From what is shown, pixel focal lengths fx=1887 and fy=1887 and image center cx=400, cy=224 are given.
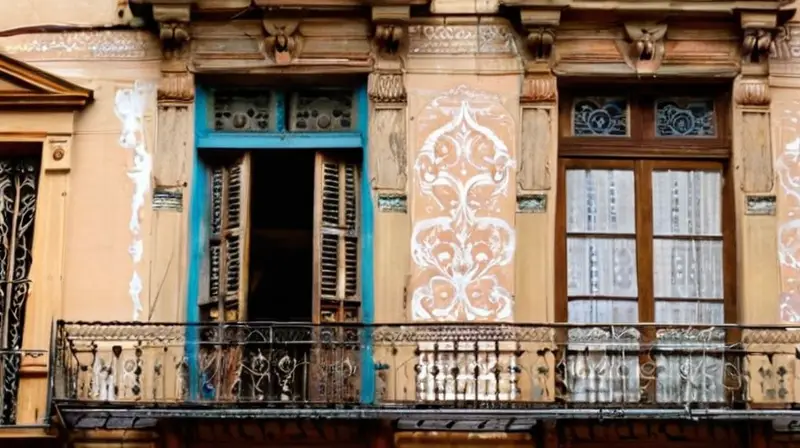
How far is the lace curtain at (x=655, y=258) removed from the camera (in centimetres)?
1553

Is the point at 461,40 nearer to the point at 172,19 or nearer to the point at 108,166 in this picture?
the point at 172,19

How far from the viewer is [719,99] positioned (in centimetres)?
1647

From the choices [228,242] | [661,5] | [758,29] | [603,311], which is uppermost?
[661,5]

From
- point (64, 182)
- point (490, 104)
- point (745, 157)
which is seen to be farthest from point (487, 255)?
point (64, 182)

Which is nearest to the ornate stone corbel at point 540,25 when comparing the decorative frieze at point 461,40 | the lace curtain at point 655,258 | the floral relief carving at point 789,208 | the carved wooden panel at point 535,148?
the decorative frieze at point 461,40

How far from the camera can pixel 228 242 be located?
16.2 metres

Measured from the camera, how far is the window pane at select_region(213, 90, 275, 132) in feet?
54.0

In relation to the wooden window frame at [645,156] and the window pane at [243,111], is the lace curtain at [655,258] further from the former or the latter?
the window pane at [243,111]

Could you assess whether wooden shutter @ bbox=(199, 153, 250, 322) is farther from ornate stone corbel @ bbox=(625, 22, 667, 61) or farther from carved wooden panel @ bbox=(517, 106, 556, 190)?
ornate stone corbel @ bbox=(625, 22, 667, 61)

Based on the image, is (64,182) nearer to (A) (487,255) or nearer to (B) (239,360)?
(B) (239,360)

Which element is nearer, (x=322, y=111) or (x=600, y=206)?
(x=600, y=206)

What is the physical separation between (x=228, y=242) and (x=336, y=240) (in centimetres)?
93

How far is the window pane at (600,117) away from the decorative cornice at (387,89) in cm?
155

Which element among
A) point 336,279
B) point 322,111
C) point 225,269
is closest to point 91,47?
point 322,111
